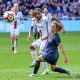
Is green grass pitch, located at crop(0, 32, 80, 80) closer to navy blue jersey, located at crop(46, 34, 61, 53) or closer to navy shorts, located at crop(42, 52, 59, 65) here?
navy shorts, located at crop(42, 52, 59, 65)

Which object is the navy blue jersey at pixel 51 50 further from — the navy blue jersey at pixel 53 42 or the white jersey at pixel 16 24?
the white jersey at pixel 16 24

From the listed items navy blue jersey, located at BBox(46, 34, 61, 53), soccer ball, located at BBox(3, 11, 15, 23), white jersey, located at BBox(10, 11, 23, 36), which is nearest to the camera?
navy blue jersey, located at BBox(46, 34, 61, 53)

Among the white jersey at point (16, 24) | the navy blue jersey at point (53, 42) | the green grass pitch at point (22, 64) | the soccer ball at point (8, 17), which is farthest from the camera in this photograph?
the white jersey at point (16, 24)

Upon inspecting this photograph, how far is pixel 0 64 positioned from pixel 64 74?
3.97m

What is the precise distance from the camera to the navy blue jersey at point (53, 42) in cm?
1374

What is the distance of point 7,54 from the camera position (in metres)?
22.2

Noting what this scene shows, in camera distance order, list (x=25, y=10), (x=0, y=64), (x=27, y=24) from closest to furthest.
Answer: (x=0, y=64), (x=27, y=24), (x=25, y=10)

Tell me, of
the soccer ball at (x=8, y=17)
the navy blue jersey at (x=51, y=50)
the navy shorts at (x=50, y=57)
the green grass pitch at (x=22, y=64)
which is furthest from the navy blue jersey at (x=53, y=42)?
the soccer ball at (x=8, y=17)

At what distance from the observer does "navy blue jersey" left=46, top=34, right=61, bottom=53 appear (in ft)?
45.1

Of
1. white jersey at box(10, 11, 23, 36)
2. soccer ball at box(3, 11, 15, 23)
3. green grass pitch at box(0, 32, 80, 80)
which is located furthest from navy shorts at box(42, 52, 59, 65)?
white jersey at box(10, 11, 23, 36)

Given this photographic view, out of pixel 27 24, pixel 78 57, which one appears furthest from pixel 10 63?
pixel 27 24

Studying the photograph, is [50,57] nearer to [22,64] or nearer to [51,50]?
[51,50]

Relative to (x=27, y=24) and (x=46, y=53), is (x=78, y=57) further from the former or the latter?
(x=27, y=24)

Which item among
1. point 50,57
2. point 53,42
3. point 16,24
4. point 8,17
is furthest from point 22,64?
point 16,24
